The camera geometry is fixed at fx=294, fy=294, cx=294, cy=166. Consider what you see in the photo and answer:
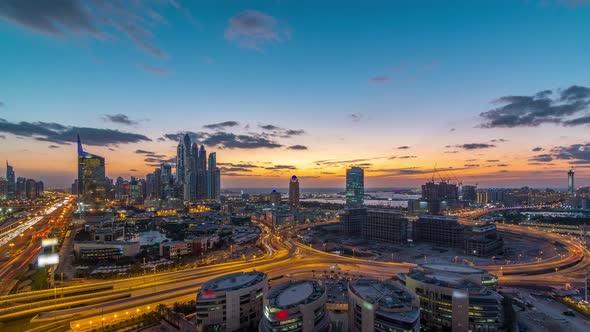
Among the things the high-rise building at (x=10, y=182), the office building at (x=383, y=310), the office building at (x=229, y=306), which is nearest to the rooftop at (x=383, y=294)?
the office building at (x=383, y=310)

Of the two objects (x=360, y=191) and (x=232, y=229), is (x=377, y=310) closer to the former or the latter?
(x=232, y=229)

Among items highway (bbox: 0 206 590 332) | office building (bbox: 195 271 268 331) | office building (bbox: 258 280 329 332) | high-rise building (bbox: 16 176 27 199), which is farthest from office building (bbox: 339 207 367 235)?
high-rise building (bbox: 16 176 27 199)

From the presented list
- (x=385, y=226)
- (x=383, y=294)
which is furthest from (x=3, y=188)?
(x=383, y=294)

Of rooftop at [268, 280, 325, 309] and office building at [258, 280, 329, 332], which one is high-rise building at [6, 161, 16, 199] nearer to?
rooftop at [268, 280, 325, 309]

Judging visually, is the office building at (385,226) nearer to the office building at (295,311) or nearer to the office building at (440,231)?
the office building at (440,231)

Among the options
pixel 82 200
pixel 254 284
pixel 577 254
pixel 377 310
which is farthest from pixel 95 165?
pixel 577 254

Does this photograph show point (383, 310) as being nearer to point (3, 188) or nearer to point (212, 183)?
point (212, 183)
